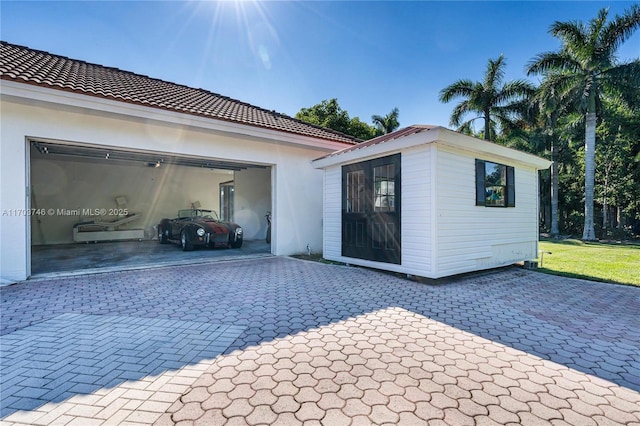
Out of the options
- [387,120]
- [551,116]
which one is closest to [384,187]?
[551,116]

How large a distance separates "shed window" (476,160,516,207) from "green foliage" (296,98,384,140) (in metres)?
19.7

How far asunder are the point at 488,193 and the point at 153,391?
6755 mm

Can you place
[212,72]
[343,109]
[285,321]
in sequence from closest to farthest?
[285,321], [212,72], [343,109]

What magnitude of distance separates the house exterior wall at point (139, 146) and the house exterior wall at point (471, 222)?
4592 mm

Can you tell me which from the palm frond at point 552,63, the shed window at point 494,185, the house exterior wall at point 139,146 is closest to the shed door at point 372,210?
the shed window at point 494,185

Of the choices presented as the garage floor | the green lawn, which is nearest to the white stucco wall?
the garage floor

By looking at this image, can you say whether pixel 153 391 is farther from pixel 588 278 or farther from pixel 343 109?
pixel 343 109

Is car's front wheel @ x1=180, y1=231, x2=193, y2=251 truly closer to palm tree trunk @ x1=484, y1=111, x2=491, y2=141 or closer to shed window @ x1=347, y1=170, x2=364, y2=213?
shed window @ x1=347, y1=170, x2=364, y2=213

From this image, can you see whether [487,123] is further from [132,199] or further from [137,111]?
[132,199]

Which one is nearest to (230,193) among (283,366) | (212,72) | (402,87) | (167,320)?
(212,72)

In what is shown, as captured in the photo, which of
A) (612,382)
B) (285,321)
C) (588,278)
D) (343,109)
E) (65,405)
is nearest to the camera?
(65,405)

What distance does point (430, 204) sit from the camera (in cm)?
536

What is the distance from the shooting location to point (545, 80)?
16047 millimetres

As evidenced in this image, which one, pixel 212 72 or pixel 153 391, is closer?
pixel 153 391
